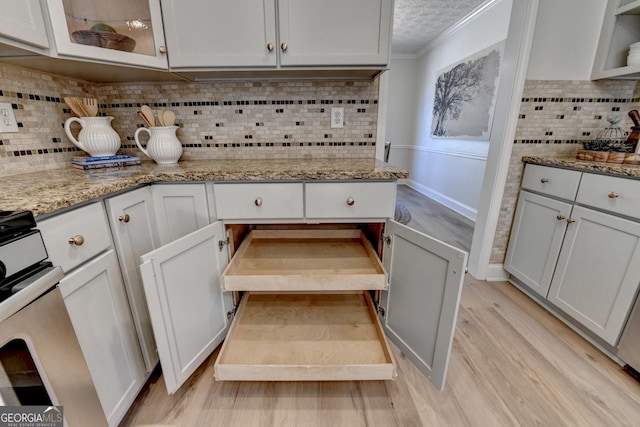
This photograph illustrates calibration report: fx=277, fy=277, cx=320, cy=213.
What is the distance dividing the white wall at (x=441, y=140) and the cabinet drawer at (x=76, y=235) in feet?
11.4

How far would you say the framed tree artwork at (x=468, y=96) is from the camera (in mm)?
3008

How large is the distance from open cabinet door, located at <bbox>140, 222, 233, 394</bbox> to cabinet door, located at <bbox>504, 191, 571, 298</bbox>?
1.83 m

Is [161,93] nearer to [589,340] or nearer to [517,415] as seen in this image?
[517,415]

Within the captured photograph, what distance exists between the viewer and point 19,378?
57cm

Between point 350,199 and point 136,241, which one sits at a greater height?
point 350,199

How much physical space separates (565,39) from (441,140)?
8.26ft

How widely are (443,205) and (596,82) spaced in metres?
2.47

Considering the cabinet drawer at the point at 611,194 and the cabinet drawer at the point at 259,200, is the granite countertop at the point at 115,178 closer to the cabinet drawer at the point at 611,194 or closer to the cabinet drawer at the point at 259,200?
the cabinet drawer at the point at 259,200

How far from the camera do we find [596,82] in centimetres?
172

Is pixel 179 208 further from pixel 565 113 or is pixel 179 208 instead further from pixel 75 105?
pixel 565 113

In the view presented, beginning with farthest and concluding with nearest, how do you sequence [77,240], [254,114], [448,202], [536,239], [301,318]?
[448,202], [536,239], [254,114], [301,318], [77,240]

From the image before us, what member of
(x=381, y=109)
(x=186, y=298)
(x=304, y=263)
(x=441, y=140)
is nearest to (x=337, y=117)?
(x=381, y=109)

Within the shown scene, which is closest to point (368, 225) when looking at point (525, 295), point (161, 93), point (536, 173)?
point (536, 173)

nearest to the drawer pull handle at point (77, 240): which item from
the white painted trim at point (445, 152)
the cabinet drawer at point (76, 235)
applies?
the cabinet drawer at point (76, 235)
